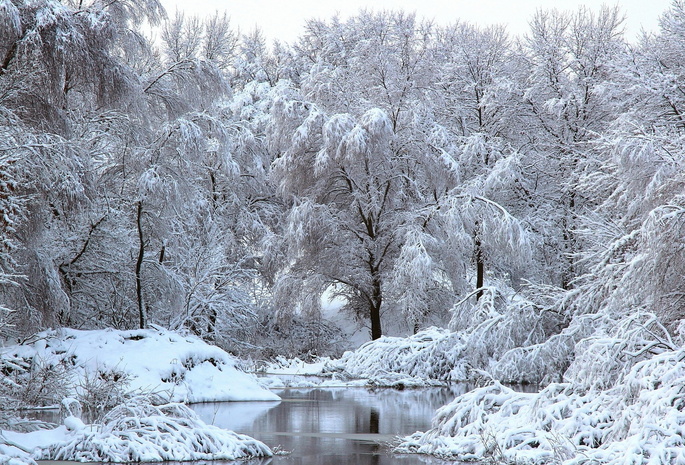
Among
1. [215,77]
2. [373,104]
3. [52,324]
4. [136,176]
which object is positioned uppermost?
[373,104]

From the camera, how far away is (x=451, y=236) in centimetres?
2314

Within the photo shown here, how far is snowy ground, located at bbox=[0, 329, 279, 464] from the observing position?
8.33 meters

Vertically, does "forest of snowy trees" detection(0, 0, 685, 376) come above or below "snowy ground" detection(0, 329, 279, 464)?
above

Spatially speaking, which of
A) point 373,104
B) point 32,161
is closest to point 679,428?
point 32,161

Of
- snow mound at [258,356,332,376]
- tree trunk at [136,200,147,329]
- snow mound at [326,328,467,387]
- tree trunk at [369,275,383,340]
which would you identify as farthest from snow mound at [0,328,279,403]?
tree trunk at [369,275,383,340]

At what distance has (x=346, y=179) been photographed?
2531 cm

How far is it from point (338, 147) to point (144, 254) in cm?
735

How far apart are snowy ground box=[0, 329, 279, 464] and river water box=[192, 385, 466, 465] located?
0.52 metres

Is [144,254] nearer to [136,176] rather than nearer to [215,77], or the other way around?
[136,176]

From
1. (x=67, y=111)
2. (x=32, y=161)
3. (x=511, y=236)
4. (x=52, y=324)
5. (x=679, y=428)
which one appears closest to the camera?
(x=679, y=428)

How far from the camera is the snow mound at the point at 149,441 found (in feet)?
27.2

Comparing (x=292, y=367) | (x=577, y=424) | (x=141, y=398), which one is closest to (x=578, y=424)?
(x=577, y=424)

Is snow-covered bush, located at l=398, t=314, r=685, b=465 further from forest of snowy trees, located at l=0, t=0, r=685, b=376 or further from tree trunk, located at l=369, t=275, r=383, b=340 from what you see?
tree trunk, located at l=369, t=275, r=383, b=340

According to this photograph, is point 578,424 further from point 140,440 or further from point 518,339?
point 518,339
